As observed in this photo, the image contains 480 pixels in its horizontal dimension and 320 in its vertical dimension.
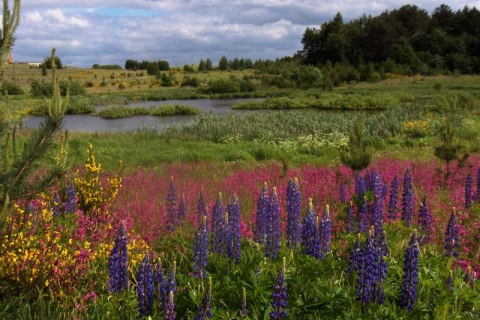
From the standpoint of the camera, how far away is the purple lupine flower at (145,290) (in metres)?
3.43

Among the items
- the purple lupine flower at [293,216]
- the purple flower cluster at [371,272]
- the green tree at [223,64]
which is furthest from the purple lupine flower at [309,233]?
the green tree at [223,64]

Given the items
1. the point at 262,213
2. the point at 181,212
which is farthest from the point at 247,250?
the point at 181,212

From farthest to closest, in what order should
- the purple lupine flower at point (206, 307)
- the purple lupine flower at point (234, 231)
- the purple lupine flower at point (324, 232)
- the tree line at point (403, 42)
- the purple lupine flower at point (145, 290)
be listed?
the tree line at point (403, 42)
the purple lupine flower at point (234, 231)
the purple lupine flower at point (324, 232)
the purple lupine flower at point (145, 290)
the purple lupine flower at point (206, 307)

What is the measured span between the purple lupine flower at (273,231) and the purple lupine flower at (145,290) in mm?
1287

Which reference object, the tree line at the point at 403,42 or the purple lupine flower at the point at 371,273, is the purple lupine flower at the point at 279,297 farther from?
the tree line at the point at 403,42

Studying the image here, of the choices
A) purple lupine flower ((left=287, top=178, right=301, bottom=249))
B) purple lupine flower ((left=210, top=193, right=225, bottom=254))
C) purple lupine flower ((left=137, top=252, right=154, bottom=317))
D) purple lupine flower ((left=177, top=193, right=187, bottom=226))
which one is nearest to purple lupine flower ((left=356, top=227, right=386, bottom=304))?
purple lupine flower ((left=287, top=178, right=301, bottom=249))

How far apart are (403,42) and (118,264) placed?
7988cm

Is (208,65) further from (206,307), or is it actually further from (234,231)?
(206,307)

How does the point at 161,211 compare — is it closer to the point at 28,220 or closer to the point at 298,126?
the point at 28,220

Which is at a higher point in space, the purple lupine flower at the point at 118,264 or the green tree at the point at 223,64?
the green tree at the point at 223,64

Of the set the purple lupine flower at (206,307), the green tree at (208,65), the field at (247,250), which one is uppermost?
the green tree at (208,65)

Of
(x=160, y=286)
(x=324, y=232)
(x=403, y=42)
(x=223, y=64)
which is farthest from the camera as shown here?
(x=223, y=64)

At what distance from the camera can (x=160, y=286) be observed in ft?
11.2

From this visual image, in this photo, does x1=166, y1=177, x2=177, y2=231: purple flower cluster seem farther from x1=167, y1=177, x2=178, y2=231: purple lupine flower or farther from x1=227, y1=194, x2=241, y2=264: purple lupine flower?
x1=227, y1=194, x2=241, y2=264: purple lupine flower
